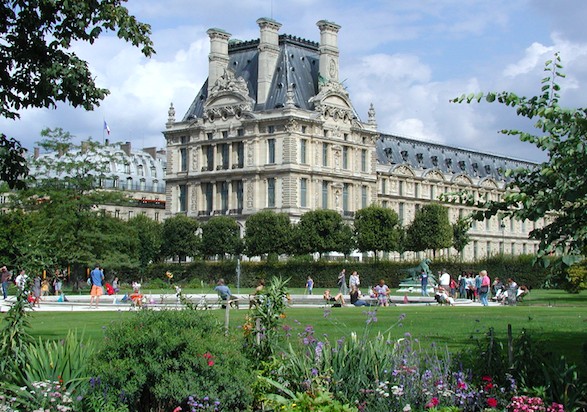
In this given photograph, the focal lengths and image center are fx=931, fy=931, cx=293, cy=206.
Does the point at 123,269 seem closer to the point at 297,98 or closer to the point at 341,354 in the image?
the point at 297,98

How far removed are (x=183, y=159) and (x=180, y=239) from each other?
15791 mm

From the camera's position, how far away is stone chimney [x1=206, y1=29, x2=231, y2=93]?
10288cm

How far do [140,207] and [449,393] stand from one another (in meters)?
122

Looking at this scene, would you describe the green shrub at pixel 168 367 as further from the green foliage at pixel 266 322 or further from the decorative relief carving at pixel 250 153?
the decorative relief carving at pixel 250 153

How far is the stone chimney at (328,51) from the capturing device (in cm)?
9950

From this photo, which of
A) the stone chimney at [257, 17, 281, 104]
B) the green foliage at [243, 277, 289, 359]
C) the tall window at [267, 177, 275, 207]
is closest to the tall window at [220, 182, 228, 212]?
the tall window at [267, 177, 275, 207]

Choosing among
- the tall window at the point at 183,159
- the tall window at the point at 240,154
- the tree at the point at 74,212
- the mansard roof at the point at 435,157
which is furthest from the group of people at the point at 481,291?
the mansard roof at the point at 435,157

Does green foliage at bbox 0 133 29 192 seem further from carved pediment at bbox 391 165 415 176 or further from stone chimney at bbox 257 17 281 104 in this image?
carved pediment at bbox 391 165 415 176

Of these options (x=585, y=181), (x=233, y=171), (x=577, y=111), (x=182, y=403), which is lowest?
(x=182, y=403)

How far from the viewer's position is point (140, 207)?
131 m

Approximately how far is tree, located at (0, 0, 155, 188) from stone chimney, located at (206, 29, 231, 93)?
8671 cm

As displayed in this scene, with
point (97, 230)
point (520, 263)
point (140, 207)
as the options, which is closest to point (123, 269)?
point (97, 230)

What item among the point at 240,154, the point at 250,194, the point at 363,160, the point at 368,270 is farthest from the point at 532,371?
the point at 363,160

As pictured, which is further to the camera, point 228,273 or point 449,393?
point 228,273
